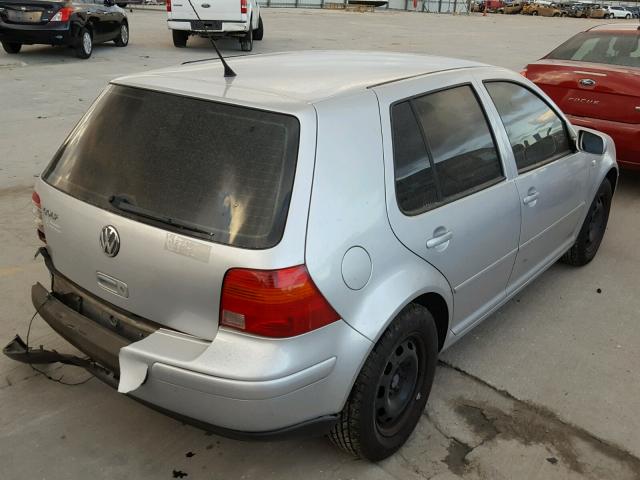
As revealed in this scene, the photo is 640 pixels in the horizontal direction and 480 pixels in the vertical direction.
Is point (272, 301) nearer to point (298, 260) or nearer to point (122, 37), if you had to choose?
point (298, 260)

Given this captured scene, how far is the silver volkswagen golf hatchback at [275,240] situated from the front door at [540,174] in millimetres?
356

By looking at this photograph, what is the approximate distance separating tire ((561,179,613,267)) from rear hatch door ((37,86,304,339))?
9.84 feet

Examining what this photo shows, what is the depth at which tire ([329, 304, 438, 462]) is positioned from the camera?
2.38 m

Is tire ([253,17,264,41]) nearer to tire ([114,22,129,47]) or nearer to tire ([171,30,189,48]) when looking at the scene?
tire ([171,30,189,48])

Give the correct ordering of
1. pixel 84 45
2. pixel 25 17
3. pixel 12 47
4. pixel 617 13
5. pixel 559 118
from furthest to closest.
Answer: pixel 617 13 < pixel 12 47 < pixel 84 45 < pixel 25 17 < pixel 559 118

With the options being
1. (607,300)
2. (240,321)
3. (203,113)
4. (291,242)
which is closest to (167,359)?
(240,321)

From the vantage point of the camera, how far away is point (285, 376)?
2076 millimetres

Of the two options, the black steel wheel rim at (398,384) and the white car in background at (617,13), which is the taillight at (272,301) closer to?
the black steel wheel rim at (398,384)

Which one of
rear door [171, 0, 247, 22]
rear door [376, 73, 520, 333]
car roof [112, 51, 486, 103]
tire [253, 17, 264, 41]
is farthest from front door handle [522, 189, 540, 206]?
tire [253, 17, 264, 41]

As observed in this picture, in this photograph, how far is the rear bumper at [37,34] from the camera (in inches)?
487

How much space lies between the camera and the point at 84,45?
43.3 ft

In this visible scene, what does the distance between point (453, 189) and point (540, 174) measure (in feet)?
3.00

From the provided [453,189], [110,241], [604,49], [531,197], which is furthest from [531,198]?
[604,49]

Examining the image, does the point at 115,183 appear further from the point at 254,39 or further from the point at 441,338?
the point at 254,39
